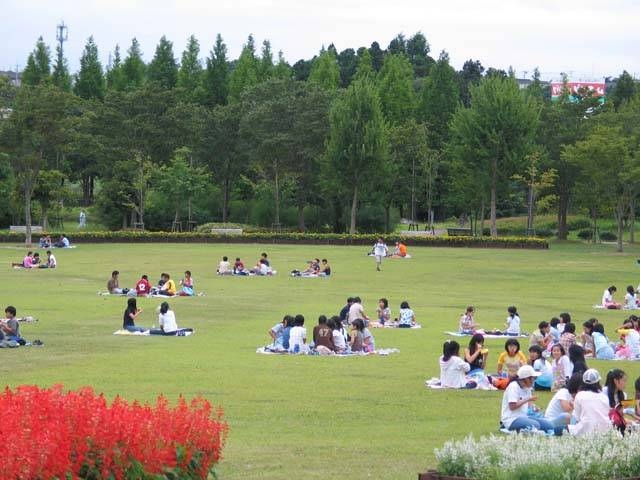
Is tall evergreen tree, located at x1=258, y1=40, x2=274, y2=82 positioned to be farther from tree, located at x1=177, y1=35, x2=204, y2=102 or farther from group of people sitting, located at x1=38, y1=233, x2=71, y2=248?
group of people sitting, located at x1=38, y1=233, x2=71, y2=248

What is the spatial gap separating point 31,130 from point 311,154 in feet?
78.1

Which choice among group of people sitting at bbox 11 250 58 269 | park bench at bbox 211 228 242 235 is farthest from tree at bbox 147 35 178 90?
group of people sitting at bbox 11 250 58 269

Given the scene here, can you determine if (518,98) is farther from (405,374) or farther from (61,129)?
(405,374)

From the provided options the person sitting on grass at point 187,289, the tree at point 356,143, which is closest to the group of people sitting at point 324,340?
the person sitting on grass at point 187,289

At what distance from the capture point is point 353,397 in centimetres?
1800

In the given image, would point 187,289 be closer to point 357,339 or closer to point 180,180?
point 357,339

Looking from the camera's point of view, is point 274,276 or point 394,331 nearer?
point 394,331

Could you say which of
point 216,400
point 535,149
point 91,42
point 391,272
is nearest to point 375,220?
point 535,149

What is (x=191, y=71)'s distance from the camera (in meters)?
120

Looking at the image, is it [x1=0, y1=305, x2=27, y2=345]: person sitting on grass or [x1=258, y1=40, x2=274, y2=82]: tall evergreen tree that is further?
[x1=258, y1=40, x2=274, y2=82]: tall evergreen tree

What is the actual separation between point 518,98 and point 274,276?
1537 inches

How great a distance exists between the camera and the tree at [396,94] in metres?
102

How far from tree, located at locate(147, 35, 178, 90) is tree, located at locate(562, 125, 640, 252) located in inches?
2319

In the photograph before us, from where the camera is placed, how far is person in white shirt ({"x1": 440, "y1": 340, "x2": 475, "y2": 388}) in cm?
1902
